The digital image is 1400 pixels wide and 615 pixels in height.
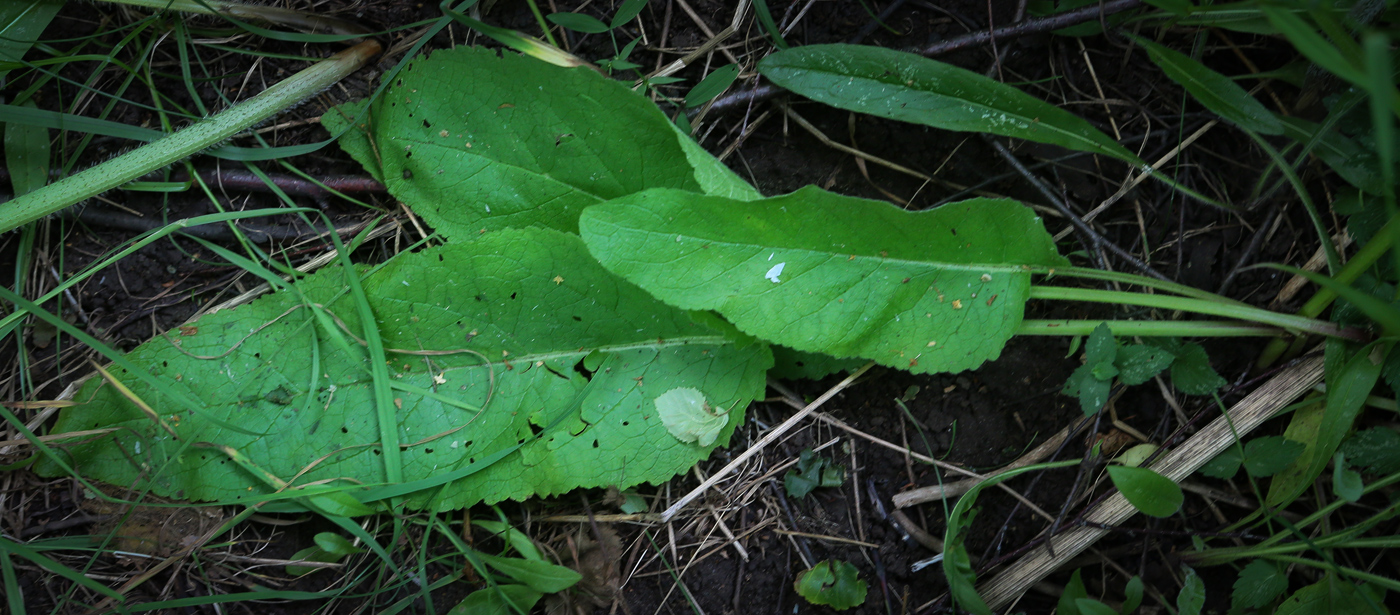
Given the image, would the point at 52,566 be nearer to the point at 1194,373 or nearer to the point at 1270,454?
the point at 1194,373

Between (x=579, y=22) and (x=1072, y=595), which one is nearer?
(x=1072, y=595)

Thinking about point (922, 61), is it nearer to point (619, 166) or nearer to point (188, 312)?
point (619, 166)

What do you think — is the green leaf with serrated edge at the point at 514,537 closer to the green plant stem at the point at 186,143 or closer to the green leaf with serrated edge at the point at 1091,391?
the green plant stem at the point at 186,143

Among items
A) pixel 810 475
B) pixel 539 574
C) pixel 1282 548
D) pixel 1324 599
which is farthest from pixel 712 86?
pixel 1324 599

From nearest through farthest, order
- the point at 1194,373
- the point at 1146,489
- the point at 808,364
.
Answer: the point at 1146,489
the point at 1194,373
the point at 808,364

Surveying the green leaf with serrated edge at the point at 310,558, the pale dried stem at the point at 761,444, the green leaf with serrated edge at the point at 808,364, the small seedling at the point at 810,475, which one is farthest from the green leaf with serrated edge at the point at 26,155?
the small seedling at the point at 810,475

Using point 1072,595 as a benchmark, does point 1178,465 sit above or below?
above

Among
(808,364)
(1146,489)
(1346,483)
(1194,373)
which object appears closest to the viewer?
(1346,483)
